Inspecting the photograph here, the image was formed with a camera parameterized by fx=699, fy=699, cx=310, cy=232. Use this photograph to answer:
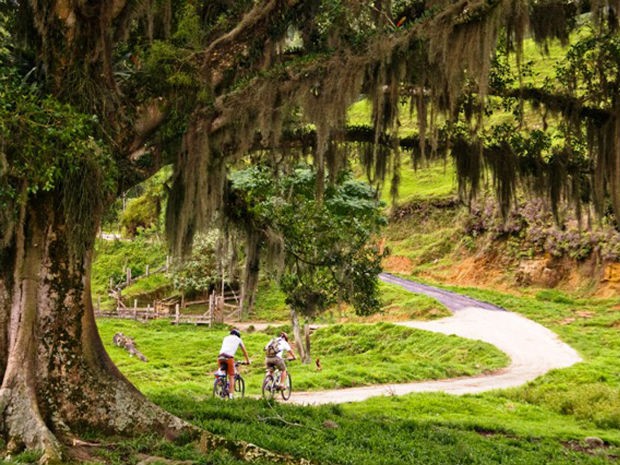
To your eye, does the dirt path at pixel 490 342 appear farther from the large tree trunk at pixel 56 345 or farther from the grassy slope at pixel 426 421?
the large tree trunk at pixel 56 345

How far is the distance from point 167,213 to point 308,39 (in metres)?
3.03

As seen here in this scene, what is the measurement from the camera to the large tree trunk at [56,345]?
6.97 meters

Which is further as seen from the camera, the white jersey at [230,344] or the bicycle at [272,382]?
the bicycle at [272,382]

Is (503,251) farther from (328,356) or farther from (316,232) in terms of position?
(316,232)

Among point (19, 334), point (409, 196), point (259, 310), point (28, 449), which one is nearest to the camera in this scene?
point (28, 449)

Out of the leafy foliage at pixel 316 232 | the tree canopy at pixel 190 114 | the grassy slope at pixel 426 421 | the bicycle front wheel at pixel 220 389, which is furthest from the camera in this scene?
the bicycle front wheel at pixel 220 389

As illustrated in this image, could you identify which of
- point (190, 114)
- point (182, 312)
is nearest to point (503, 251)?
point (182, 312)

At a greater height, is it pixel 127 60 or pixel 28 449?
pixel 127 60

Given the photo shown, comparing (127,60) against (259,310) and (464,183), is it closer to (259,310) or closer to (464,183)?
(464,183)

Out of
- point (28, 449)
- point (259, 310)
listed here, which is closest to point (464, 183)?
point (28, 449)

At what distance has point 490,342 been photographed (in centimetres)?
2344

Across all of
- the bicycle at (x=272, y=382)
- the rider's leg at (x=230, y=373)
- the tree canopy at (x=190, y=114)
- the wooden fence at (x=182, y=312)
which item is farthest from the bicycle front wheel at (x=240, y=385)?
the wooden fence at (x=182, y=312)

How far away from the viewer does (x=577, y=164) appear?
1075cm

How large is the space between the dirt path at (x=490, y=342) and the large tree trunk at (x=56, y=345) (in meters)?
6.69
